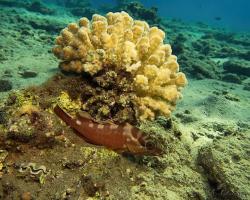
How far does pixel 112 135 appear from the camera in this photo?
3551mm

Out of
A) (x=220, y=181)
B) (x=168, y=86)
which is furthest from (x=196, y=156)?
(x=168, y=86)

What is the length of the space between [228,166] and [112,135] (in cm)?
164

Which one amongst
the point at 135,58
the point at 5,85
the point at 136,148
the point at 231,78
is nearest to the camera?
the point at 136,148

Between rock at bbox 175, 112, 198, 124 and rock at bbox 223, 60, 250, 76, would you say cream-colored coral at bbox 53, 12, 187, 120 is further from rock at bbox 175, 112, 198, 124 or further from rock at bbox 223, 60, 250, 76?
rock at bbox 223, 60, 250, 76

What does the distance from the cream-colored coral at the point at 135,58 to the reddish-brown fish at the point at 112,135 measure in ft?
2.08

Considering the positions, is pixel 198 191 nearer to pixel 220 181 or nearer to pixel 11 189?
pixel 220 181

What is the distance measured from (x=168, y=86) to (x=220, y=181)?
55.1 inches

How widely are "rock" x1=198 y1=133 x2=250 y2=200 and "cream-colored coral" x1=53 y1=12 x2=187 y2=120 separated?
0.83 meters

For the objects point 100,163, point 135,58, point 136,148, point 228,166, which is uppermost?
point 135,58

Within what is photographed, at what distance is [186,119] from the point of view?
611cm

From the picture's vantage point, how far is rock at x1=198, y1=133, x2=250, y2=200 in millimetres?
3833

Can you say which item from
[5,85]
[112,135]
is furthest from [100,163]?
[5,85]

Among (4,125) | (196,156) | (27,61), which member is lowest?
(27,61)

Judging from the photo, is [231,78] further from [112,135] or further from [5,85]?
[112,135]
